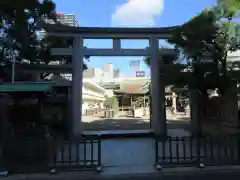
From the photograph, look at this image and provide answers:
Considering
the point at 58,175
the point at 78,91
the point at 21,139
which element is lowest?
the point at 58,175

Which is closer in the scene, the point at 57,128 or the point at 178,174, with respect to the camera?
the point at 178,174

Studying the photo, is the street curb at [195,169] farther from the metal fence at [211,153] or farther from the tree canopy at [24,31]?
the tree canopy at [24,31]

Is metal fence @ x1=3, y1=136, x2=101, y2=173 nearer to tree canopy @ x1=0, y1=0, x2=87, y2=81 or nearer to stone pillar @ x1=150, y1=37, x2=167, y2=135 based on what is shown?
tree canopy @ x1=0, y1=0, x2=87, y2=81

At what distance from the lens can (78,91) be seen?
49.2 feet

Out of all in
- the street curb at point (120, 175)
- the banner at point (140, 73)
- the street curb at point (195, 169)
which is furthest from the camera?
the banner at point (140, 73)

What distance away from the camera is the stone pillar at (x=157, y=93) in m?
15.5

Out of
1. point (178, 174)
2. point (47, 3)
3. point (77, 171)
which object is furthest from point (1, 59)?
point (178, 174)

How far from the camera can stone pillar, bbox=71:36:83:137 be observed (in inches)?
583

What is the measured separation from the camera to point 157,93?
15633 mm

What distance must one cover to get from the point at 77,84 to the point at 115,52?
2438mm

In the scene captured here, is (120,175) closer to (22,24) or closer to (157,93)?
(157,93)

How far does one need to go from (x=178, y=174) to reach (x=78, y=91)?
843cm

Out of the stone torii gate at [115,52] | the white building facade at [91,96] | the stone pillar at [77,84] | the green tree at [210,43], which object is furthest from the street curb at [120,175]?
the white building facade at [91,96]

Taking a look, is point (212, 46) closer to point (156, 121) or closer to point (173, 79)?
point (173, 79)
